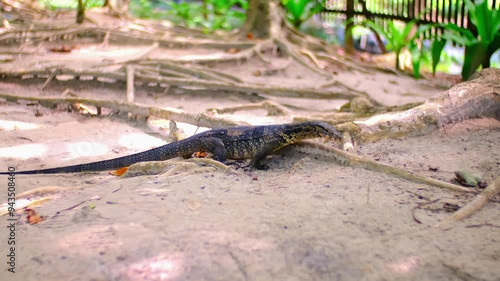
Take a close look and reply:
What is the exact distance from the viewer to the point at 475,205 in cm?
252

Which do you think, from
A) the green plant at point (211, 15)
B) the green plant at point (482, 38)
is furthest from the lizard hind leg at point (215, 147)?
the green plant at point (211, 15)

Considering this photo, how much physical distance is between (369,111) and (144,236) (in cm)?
313

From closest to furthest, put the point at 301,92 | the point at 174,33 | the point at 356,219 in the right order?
the point at 356,219, the point at 301,92, the point at 174,33

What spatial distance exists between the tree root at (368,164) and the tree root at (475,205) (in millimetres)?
117

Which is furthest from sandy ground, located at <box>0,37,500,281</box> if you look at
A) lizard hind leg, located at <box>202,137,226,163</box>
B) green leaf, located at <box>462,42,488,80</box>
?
green leaf, located at <box>462,42,488,80</box>

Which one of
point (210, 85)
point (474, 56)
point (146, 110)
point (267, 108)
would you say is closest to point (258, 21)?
point (210, 85)

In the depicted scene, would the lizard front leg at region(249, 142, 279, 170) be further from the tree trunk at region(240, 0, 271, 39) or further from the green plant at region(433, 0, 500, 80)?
the tree trunk at region(240, 0, 271, 39)

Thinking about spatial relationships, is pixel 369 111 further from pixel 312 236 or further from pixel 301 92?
Result: pixel 312 236

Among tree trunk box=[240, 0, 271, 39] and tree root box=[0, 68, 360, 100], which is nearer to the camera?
tree root box=[0, 68, 360, 100]

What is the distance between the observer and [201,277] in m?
1.96

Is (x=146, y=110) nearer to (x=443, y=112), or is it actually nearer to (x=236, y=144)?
(x=236, y=144)

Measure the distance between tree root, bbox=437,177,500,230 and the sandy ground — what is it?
4cm

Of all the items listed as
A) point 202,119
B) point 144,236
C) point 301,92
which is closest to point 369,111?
point 301,92

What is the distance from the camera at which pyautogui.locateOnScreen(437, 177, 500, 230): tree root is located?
2.37m
